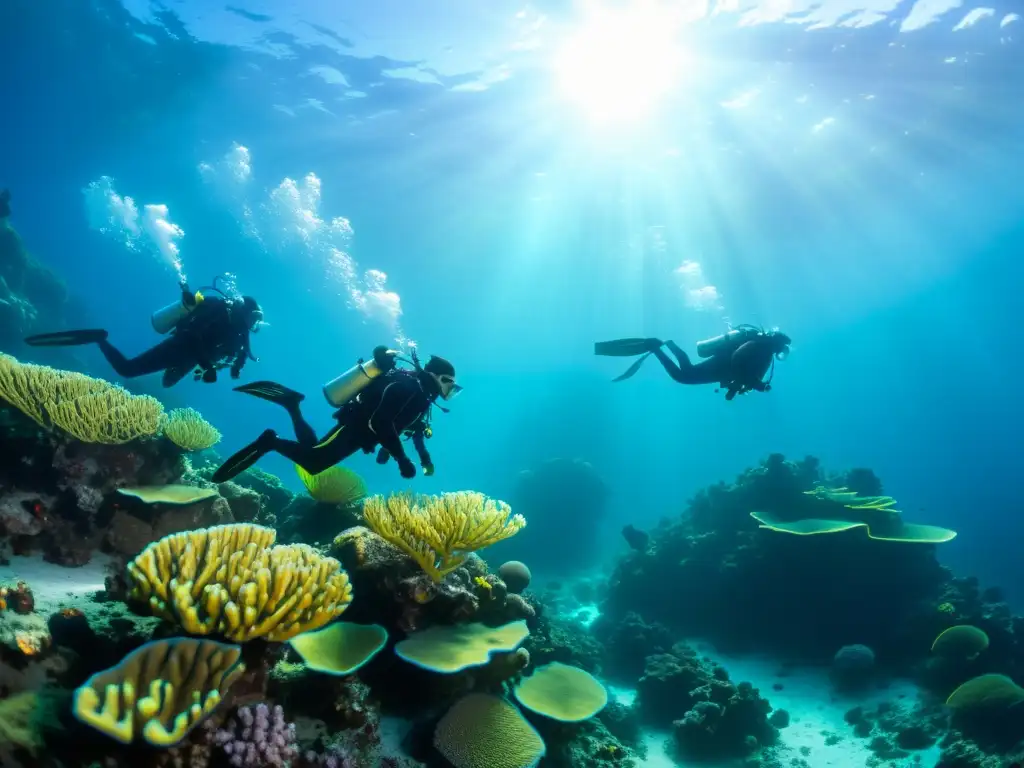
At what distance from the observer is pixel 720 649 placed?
13.2 m

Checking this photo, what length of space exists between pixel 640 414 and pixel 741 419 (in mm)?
21073

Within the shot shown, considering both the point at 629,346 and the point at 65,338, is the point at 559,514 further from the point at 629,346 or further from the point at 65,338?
the point at 65,338

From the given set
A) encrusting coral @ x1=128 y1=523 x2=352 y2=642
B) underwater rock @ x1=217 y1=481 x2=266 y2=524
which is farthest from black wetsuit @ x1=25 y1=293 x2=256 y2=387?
encrusting coral @ x1=128 y1=523 x2=352 y2=642

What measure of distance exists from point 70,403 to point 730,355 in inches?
382

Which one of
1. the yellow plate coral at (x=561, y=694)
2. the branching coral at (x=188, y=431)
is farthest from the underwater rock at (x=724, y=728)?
the branching coral at (x=188, y=431)

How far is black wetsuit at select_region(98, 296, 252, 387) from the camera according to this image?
24.3 ft

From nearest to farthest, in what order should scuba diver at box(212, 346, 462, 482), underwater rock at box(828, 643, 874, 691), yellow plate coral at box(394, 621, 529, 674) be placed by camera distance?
yellow plate coral at box(394, 621, 529, 674) → scuba diver at box(212, 346, 462, 482) → underwater rock at box(828, 643, 874, 691)

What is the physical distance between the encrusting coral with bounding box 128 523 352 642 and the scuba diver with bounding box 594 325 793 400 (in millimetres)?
5783

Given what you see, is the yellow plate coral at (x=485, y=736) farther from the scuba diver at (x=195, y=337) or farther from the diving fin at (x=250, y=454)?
the scuba diver at (x=195, y=337)

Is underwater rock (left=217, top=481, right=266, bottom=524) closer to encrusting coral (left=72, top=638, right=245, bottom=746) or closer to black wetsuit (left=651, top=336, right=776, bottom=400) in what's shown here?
encrusting coral (left=72, top=638, right=245, bottom=746)

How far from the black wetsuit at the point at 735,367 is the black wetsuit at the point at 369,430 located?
4810 mm

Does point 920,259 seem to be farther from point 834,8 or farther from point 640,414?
point 640,414

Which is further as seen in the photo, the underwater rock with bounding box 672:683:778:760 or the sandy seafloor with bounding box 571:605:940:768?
the underwater rock with bounding box 672:683:778:760

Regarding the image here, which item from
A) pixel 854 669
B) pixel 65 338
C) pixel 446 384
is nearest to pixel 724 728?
pixel 854 669
